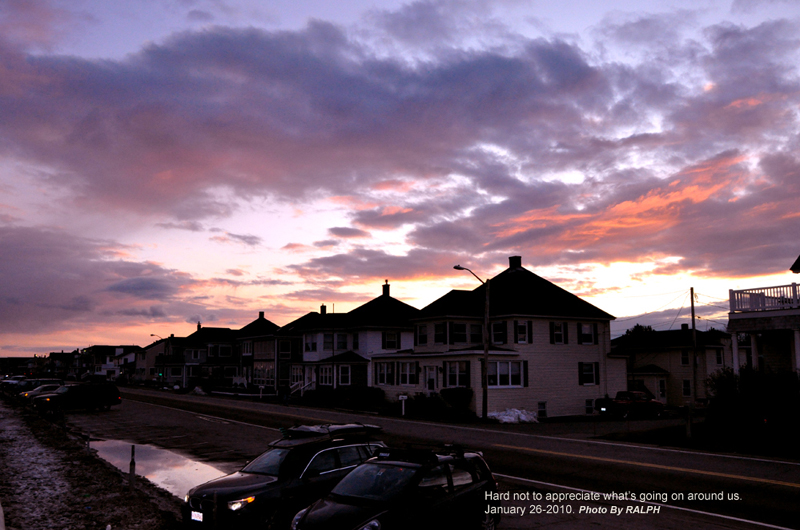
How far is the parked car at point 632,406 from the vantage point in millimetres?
41625

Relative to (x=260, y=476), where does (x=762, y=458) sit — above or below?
below

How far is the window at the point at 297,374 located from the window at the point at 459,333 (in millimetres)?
24404

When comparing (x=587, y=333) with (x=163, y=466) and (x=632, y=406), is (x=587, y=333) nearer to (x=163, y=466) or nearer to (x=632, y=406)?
(x=632, y=406)

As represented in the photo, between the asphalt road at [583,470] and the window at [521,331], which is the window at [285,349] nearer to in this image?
the window at [521,331]

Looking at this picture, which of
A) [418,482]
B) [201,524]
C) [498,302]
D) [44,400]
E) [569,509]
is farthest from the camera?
[498,302]

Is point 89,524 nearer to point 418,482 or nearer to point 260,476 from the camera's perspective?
point 260,476

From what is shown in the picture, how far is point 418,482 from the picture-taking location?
8.54m

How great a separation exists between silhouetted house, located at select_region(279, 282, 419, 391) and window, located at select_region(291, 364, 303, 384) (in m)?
0.11

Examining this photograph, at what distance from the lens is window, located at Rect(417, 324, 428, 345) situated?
47.1 m

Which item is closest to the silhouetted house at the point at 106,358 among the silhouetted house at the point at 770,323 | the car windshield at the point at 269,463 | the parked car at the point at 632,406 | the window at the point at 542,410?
the window at the point at 542,410

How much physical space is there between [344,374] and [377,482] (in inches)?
1950

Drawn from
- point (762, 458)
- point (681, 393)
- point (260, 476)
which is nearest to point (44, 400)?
point (260, 476)

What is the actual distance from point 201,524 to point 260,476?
1.26 meters

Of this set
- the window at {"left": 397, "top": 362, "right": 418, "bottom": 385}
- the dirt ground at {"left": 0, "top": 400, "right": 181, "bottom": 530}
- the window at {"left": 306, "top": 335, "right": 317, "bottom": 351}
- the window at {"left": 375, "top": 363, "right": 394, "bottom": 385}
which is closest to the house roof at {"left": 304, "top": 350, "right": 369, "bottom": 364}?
the window at {"left": 306, "top": 335, "right": 317, "bottom": 351}
